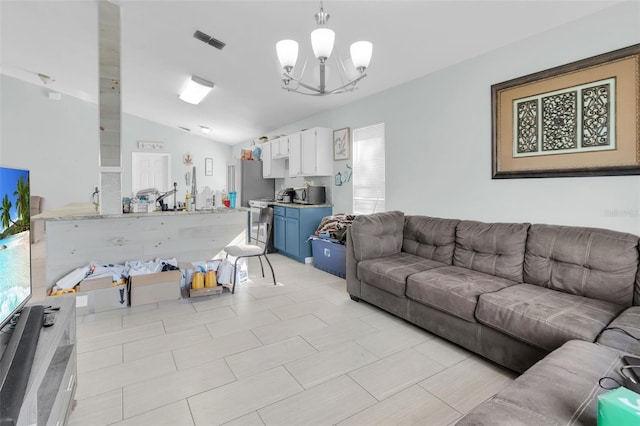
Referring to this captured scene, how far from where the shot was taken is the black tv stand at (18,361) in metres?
0.85

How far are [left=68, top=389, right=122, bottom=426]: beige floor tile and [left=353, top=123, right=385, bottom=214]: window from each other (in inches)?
136

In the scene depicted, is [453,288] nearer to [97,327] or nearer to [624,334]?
[624,334]

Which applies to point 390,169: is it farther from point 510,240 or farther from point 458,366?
point 458,366

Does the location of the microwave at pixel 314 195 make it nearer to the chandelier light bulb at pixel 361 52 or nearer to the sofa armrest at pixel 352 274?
the sofa armrest at pixel 352 274

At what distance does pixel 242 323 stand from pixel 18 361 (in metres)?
1.83

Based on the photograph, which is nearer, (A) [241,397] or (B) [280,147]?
(A) [241,397]

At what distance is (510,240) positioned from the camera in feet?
8.66

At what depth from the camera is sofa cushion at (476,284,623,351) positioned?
1750mm

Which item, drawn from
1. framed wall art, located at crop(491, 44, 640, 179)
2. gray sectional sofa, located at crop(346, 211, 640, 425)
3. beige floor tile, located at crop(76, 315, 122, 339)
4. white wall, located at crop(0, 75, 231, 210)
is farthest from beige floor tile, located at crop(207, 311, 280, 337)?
white wall, located at crop(0, 75, 231, 210)

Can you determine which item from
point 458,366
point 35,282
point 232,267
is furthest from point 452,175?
point 35,282

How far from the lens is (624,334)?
1608mm

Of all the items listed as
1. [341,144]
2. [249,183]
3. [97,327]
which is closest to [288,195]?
[249,183]

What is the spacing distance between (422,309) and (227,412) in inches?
64.1

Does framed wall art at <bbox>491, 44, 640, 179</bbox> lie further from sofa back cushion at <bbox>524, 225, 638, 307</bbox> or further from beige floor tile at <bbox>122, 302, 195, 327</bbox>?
beige floor tile at <bbox>122, 302, 195, 327</bbox>
